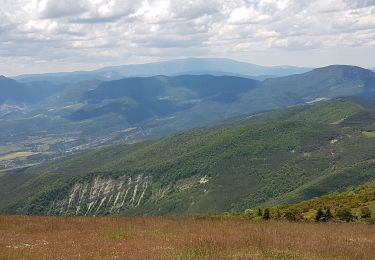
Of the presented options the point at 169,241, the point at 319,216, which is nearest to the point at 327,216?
the point at 319,216

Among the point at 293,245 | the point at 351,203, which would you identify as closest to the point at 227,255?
the point at 293,245

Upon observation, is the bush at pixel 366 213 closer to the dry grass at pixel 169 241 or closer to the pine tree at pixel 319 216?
the pine tree at pixel 319 216

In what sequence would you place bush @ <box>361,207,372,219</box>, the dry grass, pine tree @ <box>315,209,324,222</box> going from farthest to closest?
bush @ <box>361,207,372,219</box> → pine tree @ <box>315,209,324,222</box> → the dry grass

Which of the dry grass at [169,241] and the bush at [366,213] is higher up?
the dry grass at [169,241]

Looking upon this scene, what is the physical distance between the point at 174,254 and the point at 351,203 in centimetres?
3700

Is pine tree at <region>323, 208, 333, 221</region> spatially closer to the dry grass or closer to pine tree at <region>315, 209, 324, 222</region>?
pine tree at <region>315, 209, 324, 222</region>

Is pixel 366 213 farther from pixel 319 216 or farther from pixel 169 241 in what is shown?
pixel 169 241

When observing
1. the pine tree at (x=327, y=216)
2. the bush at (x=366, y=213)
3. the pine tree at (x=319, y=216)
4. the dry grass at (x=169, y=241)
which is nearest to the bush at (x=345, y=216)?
the pine tree at (x=327, y=216)

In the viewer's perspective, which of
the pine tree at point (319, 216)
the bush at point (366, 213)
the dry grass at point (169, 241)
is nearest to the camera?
the dry grass at point (169, 241)

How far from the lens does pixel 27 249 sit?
21.5 meters

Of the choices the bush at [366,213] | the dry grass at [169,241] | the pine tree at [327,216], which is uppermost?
the dry grass at [169,241]

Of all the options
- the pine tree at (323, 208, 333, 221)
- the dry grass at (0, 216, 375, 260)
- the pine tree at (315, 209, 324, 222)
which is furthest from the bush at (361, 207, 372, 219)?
the dry grass at (0, 216, 375, 260)

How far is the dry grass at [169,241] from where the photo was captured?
20391mm

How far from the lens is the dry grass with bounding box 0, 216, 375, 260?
20391mm
